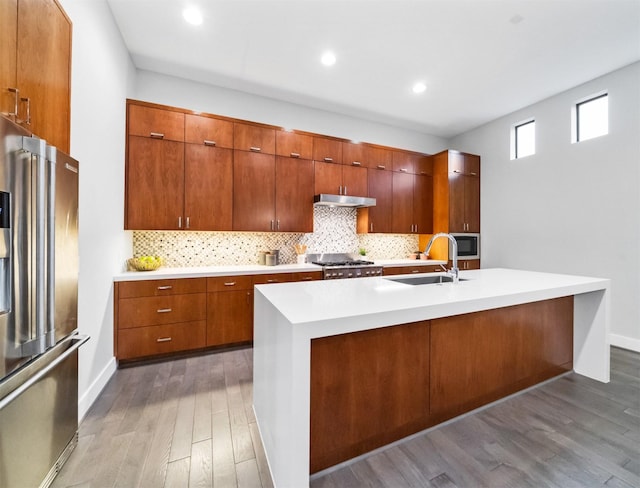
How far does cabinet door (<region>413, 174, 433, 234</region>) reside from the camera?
4.70 metres

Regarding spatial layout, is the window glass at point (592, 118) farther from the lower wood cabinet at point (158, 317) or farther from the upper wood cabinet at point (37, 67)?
the upper wood cabinet at point (37, 67)

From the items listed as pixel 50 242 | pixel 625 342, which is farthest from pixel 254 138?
pixel 625 342

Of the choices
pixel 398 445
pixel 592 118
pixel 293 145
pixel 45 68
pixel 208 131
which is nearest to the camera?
pixel 45 68

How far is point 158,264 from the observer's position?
3.04 meters

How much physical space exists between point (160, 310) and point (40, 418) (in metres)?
1.53

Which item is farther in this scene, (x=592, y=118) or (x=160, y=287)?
(x=592, y=118)

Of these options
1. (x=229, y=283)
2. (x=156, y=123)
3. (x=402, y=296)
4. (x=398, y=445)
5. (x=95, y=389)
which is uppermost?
(x=156, y=123)

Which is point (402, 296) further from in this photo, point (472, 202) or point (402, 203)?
point (472, 202)

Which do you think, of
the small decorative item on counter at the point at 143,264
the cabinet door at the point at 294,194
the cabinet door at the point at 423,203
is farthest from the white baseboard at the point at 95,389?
the cabinet door at the point at 423,203

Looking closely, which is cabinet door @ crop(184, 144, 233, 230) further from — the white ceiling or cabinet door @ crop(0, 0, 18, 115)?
cabinet door @ crop(0, 0, 18, 115)

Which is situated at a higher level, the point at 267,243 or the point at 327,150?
the point at 327,150

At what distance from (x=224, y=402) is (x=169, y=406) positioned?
0.39 m

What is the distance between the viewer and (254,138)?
11.4ft

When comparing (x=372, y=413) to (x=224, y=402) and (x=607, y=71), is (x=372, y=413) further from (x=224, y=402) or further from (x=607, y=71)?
(x=607, y=71)
